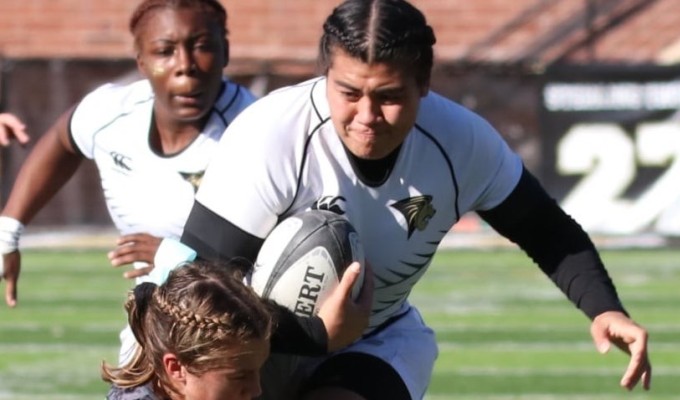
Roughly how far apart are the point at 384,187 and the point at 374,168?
5cm

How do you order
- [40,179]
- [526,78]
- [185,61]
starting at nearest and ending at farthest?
1. [185,61]
2. [40,179]
3. [526,78]

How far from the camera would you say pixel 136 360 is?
3.45m

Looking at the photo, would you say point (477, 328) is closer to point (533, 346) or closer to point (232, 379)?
point (533, 346)

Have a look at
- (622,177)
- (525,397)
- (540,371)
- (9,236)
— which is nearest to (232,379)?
(9,236)

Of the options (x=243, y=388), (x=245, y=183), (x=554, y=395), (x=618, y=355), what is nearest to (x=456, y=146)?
(x=245, y=183)

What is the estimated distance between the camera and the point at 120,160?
201 inches

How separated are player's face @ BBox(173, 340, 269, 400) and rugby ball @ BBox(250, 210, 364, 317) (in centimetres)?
35

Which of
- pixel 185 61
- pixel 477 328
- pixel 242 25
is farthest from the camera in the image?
pixel 242 25

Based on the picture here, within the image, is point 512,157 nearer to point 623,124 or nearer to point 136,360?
point 136,360

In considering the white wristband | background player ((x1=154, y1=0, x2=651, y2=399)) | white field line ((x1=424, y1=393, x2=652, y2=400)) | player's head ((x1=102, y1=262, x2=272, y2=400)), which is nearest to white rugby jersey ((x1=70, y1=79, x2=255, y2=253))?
the white wristband

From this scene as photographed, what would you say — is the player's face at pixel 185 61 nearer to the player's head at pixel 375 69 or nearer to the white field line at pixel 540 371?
the player's head at pixel 375 69

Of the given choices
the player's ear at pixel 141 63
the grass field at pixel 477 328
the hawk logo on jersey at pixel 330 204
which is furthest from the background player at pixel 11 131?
the grass field at pixel 477 328

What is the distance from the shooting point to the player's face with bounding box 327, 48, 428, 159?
142 inches

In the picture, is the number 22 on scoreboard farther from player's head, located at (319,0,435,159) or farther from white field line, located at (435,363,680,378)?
player's head, located at (319,0,435,159)
